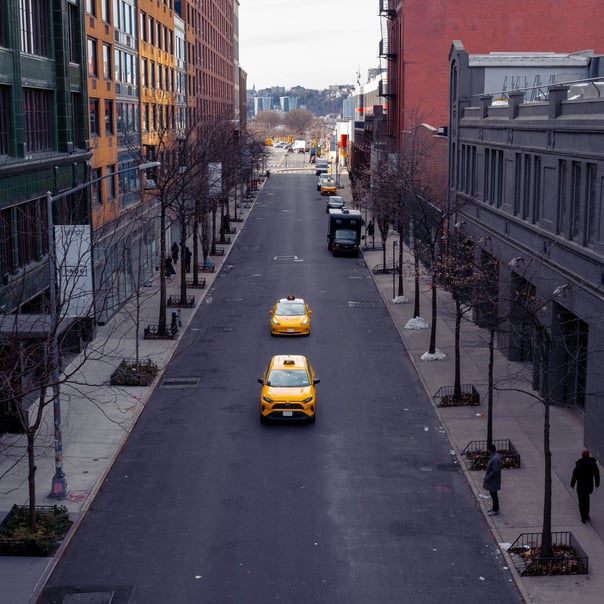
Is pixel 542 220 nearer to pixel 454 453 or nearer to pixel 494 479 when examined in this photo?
pixel 454 453

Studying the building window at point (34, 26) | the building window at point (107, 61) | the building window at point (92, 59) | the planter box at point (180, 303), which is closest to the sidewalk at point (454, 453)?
the planter box at point (180, 303)

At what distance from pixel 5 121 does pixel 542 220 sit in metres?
17.9

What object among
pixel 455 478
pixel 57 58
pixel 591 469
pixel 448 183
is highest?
pixel 57 58

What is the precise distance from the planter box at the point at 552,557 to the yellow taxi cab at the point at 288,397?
9328 millimetres

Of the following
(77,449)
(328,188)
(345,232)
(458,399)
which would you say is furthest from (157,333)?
(328,188)

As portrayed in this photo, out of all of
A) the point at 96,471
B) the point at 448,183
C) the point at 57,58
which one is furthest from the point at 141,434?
the point at 448,183

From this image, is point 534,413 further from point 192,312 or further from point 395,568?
point 192,312

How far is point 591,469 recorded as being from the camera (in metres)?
18.8

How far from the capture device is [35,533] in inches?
711

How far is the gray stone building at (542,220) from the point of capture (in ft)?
75.5

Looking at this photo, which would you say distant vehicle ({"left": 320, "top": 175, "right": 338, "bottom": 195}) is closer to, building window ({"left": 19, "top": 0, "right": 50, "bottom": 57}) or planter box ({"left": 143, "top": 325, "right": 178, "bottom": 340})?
planter box ({"left": 143, "top": 325, "right": 178, "bottom": 340})

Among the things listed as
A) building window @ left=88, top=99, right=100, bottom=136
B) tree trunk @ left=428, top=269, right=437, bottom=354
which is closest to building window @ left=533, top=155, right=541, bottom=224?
tree trunk @ left=428, top=269, right=437, bottom=354

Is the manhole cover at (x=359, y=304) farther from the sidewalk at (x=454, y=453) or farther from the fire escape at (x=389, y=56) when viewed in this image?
the fire escape at (x=389, y=56)

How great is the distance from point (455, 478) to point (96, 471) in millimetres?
9195
